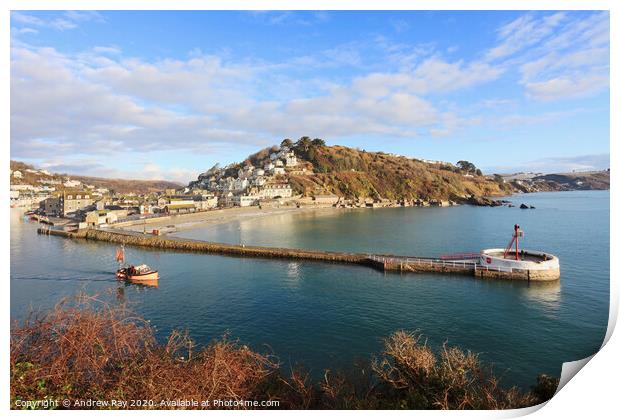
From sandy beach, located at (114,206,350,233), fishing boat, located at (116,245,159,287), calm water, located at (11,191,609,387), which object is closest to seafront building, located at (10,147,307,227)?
sandy beach, located at (114,206,350,233)

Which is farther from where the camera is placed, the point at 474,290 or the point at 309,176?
the point at 309,176

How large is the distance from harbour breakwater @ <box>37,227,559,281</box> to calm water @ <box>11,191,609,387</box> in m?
0.71

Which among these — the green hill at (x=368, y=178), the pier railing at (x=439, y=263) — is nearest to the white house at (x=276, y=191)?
the green hill at (x=368, y=178)

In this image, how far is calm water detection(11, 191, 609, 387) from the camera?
10203mm

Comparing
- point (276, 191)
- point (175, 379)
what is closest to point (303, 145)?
point (276, 191)

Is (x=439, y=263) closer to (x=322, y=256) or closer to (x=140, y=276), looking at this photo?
(x=322, y=256)

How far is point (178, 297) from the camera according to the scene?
14844mm

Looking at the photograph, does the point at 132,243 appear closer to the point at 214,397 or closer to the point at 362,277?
the point at 362,277

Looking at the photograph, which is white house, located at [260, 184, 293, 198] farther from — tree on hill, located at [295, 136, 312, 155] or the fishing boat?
the fishing boat

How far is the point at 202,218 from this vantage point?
43438mm

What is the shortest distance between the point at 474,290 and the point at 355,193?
6303 centimetres

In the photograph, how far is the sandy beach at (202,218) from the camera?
35.3 m

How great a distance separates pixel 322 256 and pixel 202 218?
26.0 m
